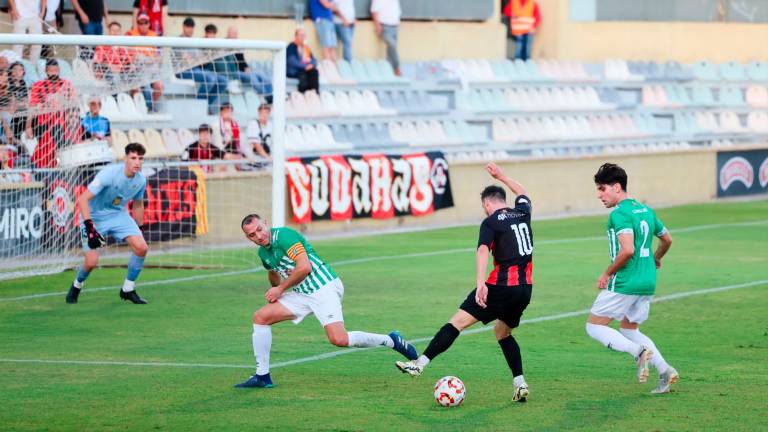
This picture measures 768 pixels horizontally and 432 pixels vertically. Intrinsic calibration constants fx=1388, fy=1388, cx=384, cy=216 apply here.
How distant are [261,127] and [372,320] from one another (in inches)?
319

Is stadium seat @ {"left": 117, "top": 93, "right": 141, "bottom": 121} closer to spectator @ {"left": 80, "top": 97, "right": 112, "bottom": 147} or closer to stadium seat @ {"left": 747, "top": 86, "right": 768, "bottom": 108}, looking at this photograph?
spectator @ {"left": 80, "top": 97, "right": 112, "bottom": 147}

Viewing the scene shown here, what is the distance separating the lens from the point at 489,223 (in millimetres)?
9781

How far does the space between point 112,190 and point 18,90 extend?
118 inches

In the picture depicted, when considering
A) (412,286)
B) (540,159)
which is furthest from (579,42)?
(412,286)

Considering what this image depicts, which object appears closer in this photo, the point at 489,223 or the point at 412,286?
the point at 489,223

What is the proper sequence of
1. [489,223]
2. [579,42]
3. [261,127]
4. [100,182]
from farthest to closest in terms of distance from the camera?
[579,42], [261,127], [100,182], [489,223]

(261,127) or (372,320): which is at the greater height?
(261,127)

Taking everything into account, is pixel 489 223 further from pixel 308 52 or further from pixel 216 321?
pixel 308 52

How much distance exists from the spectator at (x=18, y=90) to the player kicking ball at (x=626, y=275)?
980cm

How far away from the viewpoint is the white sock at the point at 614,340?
9.84 meters

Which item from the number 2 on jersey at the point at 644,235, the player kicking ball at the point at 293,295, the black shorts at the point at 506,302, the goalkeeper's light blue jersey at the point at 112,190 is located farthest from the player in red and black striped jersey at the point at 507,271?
the goalkeeper's light blue jersey at the point at 112,190

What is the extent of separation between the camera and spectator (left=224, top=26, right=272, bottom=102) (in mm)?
23000

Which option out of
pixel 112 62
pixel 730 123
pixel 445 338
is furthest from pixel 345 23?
pixel 445 338

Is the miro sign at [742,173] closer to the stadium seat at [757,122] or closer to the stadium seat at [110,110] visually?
the stadium seat at [757,122]
